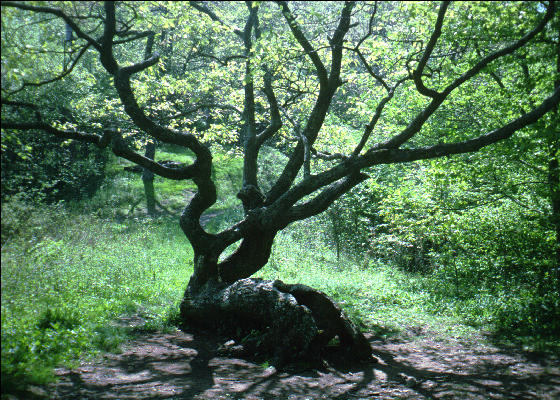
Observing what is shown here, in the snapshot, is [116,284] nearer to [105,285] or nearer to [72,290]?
[105,285]

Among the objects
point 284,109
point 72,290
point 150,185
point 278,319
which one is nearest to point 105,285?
point 72,290

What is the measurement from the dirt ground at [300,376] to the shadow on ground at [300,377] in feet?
0.03

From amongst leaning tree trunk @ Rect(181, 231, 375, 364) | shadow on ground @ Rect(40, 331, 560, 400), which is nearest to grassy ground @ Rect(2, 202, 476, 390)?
shadow on ground @ Rect(40, 331, 560, 400)

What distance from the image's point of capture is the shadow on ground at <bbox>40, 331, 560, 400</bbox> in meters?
5.12

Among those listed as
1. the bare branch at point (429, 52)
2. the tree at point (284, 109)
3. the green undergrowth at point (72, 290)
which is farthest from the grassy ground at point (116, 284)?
the bare branch at point (429, 52)

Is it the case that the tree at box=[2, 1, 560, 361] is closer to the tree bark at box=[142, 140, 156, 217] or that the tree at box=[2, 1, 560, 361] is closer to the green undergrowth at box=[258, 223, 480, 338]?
the green undergrowth at box=[258, 223, 480, 338]

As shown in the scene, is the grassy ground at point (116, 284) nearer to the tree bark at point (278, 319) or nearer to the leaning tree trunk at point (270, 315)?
the leaning tree trunk at point (270, 315)

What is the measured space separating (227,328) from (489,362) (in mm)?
4299

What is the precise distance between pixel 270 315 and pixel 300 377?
119 cm

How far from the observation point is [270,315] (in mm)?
6750

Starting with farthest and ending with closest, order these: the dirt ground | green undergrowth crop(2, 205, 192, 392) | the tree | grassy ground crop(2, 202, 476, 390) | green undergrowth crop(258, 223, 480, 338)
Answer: green undergrowth crop(258, 223, 480, 338) < the tree < the dirt ground < grassy ground crop(2, 202, 476, 390) < green undergrowth crop(2, 205, 192, 392)

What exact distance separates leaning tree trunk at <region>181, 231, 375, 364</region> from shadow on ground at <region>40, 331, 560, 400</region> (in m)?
0.37

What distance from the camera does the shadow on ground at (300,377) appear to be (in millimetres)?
5125

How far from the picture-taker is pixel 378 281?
12.4 metres
